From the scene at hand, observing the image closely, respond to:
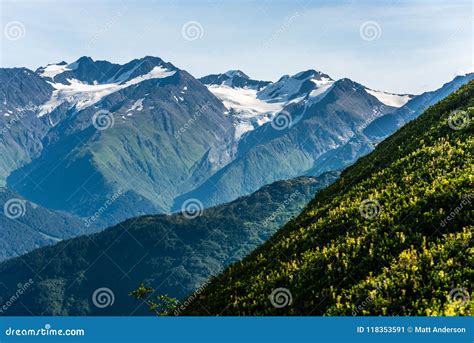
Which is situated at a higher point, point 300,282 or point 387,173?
point 387,173

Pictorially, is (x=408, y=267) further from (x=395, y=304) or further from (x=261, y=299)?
(x=261, y=299)

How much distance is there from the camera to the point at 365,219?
24703mm

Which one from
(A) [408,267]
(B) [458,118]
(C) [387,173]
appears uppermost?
(B) [458,118]

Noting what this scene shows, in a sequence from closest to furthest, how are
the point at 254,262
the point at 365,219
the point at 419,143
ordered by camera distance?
the point at 365,219, the point at 254,262, the point at 419,143

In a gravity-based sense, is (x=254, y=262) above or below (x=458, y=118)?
below

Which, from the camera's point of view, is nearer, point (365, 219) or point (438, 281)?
point (438, 281)

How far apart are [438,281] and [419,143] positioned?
1784cm

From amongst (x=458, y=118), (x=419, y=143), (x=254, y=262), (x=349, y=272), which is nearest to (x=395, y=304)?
Answer: (x=349, y=272)

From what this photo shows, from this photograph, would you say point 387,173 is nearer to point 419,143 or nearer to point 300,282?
point 419,143
